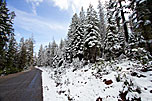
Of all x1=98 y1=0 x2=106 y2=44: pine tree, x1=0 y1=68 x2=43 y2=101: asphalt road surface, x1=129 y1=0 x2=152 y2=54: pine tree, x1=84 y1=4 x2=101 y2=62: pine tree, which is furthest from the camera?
x1=98 y1=0 x2=106 y2=44: pine tree

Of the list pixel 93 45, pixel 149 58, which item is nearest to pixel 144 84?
pixel 149 58

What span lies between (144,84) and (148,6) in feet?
24.1

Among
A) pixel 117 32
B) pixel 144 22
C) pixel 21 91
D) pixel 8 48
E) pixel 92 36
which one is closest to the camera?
pixel 144 22

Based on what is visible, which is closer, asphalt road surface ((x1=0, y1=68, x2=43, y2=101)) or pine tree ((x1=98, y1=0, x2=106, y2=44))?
asphalt road surface ((x1=0, y1=68, x2=43, y2=101))

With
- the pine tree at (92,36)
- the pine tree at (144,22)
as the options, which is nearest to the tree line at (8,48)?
the pine tree at (92,36)

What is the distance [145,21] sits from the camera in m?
8.66


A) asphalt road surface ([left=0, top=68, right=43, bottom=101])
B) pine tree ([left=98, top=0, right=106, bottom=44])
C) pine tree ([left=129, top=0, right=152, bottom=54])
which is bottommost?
asphalt road surface ([left=0, top=68, right=43, bottom=101])

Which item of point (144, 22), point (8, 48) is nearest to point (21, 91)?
point (144, 22)

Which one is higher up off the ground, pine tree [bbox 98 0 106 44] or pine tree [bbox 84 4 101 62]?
pine tree [bbox 98 0 106 44]

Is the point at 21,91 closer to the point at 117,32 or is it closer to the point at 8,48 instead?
the point at 117,32

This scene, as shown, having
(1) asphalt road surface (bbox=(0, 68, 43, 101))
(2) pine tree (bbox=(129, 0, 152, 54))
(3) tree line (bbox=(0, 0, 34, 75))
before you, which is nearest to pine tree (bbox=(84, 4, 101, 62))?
(2) pine tree (bbox=(129, 0, 152, 54))

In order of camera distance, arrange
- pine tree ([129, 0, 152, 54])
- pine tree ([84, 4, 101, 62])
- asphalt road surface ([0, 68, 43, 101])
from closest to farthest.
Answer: asphalt road surface ([0, 68, 43, 101])
pine tree ([129, 0, 152, 54])
pine tree ([84, 4, 101, 62])

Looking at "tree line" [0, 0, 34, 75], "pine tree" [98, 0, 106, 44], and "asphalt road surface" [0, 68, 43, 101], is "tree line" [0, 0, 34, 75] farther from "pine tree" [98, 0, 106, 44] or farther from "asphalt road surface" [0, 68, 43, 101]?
"pine tree" [98, 0, 106, 44]

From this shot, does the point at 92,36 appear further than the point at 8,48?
No
